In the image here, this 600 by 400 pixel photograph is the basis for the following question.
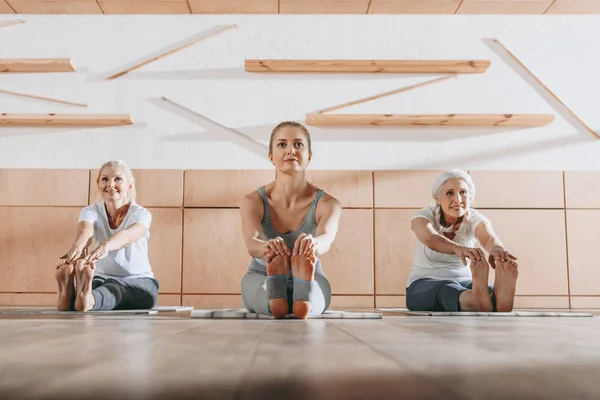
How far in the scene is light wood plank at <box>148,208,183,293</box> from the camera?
3420 millimetres

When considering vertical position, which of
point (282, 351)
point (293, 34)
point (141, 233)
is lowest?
point (282, 351)

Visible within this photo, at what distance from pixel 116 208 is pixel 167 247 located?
85 cm

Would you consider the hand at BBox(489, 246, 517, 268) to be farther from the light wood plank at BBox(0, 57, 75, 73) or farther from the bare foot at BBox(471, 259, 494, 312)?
the light wood plank at BBox(0, 57, 75, 73)

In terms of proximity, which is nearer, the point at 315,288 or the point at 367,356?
the point at 367,356

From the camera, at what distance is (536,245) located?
11.5ft

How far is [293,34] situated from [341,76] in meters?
0.43

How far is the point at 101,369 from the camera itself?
47 centimetres

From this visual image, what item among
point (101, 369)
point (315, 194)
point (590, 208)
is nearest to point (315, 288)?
point (315, 194)

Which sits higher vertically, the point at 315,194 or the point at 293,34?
the point at 293,34

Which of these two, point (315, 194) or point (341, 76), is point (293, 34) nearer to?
point (341, 76)

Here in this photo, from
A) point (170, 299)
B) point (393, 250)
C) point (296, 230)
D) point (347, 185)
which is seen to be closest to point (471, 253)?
point (296, 230)

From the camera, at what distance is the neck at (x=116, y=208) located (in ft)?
8.64

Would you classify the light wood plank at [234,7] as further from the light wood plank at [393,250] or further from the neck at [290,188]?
the neck at [290,188]

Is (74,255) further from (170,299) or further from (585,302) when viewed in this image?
(585,302)
